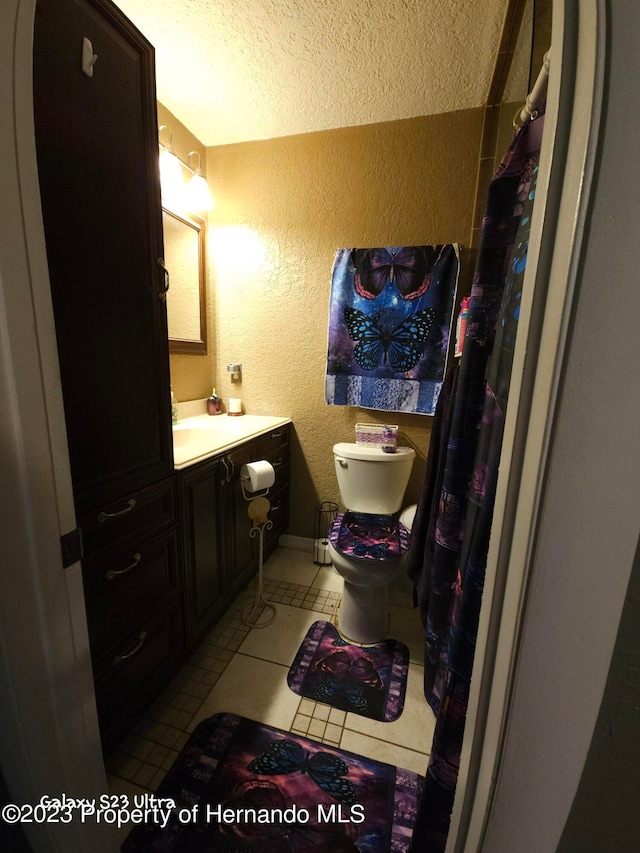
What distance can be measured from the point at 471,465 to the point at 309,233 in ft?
5.33

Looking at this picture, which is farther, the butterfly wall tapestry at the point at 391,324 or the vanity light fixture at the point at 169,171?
the butterfly wall tapestry at the point at 391,324

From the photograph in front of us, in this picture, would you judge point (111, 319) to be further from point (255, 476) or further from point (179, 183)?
point (179, 183)

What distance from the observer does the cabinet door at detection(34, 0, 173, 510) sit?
70 cm

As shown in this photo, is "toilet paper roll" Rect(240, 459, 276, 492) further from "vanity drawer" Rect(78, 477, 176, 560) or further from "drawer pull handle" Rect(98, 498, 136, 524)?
"drawer pull handle" Rect(98, 498, 136, 524)

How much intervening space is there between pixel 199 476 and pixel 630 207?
1.25 meters

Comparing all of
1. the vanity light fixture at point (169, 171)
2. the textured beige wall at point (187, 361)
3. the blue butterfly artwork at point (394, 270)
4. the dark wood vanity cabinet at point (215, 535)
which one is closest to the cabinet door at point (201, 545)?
the dark wood vanity cabinet at point (215, 535)

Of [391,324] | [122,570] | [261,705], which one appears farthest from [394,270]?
[261,705]

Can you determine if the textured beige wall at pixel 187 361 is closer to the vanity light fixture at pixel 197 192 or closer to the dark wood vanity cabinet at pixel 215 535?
the vanity light fixture at pixel 197 192

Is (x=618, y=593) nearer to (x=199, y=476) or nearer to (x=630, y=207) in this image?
(x=630, y=207)

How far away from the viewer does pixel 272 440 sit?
1.83 metres

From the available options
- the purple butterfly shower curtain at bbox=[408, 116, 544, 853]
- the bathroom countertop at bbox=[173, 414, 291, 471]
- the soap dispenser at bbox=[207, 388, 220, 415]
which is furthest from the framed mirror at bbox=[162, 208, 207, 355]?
the purple butterfly shower curtain at bbox=[408, 116, 544, 853]

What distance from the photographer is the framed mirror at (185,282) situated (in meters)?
1.73

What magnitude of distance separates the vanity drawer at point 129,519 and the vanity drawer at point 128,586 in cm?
4

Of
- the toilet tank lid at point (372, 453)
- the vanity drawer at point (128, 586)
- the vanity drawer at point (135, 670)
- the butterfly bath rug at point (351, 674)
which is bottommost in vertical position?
the butterfly bath rug at point (351, 674)
